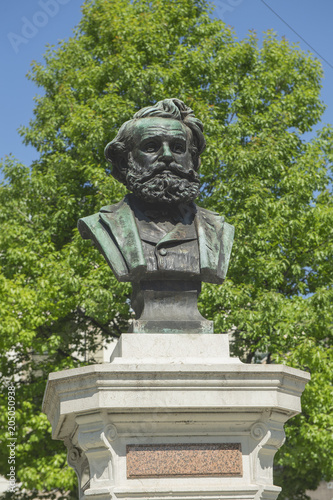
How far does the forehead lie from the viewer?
6445 mm

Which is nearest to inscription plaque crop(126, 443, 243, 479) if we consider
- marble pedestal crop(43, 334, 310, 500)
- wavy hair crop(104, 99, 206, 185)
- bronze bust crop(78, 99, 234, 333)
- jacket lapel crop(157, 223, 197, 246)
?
marble pedestal crop(43, 334, 310, 500)

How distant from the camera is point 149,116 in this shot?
262 inches

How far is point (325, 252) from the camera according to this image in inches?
576

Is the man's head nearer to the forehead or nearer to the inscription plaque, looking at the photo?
the forehead

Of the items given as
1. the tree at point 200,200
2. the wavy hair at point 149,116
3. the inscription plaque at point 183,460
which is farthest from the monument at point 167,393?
the tree at point 200,200

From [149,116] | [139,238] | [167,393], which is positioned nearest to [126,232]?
[139,238]

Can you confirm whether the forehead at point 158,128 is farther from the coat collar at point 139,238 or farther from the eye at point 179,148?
the coat collar at point 139,238

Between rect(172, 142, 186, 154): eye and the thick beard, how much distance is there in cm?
18

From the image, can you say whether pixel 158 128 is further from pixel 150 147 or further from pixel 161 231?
pixel 161 231

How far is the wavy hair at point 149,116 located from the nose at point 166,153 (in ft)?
1.13

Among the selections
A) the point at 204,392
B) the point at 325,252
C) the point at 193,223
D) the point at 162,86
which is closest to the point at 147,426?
the point at 204,392

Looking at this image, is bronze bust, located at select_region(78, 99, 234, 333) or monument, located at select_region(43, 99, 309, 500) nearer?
monument, located at select_region(43, 99, 309, 500)

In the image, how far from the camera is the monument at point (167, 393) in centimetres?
546

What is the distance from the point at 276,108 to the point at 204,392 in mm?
11309
